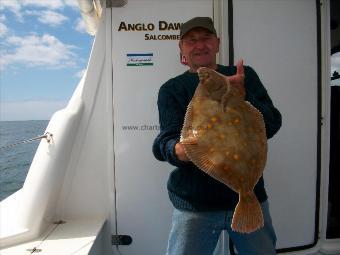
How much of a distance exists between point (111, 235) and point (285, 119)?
182cm

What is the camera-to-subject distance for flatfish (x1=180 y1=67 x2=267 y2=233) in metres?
2.09

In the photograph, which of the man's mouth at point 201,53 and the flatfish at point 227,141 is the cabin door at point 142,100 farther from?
the flatfish at point 227,141

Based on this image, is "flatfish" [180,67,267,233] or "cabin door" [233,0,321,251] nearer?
"flatfish" [180,67,267,233]

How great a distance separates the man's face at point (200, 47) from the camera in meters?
2.61

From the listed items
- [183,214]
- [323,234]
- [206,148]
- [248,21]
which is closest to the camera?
[206,148]

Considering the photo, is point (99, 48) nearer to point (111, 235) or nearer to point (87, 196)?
point (87, 196)

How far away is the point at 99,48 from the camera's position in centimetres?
352

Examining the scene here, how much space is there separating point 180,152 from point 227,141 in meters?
0.28

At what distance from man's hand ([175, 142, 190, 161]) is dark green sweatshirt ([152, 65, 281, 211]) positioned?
92 millimetres

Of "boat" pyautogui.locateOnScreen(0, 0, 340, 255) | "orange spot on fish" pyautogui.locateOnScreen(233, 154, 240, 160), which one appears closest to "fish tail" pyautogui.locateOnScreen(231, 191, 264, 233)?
"orange spot on fish" pyautogui.locateOnScreen(233, 154, 240, 160)

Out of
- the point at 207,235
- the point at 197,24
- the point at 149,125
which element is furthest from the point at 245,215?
the point at 149,125

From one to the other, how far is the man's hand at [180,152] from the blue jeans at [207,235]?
1.38ft

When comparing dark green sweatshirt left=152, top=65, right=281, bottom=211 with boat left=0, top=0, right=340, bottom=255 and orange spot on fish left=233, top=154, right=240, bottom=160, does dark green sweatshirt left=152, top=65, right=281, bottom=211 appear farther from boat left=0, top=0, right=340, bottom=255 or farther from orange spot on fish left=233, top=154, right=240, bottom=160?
boat left=0, top=0, right=340, bottom=255

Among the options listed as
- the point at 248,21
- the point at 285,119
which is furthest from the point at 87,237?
the point at 248,21
